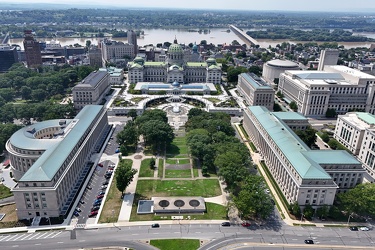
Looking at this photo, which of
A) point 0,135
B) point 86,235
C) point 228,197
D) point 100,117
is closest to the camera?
point 86,235

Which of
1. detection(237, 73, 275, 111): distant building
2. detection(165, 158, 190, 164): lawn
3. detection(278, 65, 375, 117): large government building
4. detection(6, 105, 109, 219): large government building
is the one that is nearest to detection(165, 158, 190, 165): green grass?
detection(165, 158, 190, 164): lawn

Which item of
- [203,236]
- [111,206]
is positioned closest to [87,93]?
[111,206]

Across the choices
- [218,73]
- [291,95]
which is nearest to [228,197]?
[291,95]

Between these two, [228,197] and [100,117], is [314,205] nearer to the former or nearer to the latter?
[228,197]

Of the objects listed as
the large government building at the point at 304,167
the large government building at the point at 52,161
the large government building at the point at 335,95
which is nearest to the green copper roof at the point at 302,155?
the large government building at the point at 304,167

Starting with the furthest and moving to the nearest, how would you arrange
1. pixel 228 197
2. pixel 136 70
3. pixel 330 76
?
pixel 136 70, pixel 330 76, pixel 228 197

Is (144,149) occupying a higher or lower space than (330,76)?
lower
